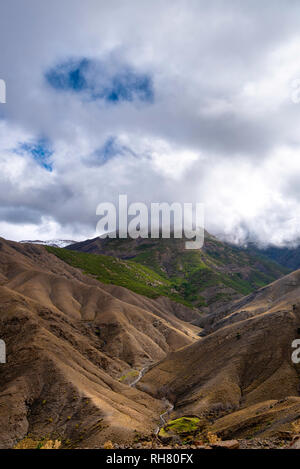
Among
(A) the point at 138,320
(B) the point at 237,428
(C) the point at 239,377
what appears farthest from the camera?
(A) the point at 138,320

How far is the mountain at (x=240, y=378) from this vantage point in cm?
5462

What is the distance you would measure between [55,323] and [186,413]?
55.2m

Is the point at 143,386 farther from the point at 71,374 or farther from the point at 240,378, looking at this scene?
the point at 240,378

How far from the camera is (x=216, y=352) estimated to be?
97.4m

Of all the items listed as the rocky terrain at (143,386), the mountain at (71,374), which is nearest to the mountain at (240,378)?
the rocky terrain at (143,386)

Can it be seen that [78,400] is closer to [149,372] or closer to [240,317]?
[149,372]

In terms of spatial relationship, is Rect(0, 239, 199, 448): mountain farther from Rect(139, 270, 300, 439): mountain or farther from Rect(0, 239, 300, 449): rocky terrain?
Rect(139, 270, 300, 439): mountain

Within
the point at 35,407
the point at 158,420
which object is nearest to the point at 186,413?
the point at 158,420

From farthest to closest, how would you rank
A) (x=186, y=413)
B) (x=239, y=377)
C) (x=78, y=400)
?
(x=239, y=377) → (x=186, y=413) → (x=78, y=400)

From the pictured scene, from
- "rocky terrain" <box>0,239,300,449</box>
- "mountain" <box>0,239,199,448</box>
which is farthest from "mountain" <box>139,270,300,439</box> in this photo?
"mountain" <box>0,239,199,448</box>

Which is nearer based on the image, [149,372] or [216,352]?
[216,352]

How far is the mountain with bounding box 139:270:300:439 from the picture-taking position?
54.6 meters

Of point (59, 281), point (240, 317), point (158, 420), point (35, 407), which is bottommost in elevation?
point (158, 420)

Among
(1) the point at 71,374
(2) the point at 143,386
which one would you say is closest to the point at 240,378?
(2) the point at 143,386
